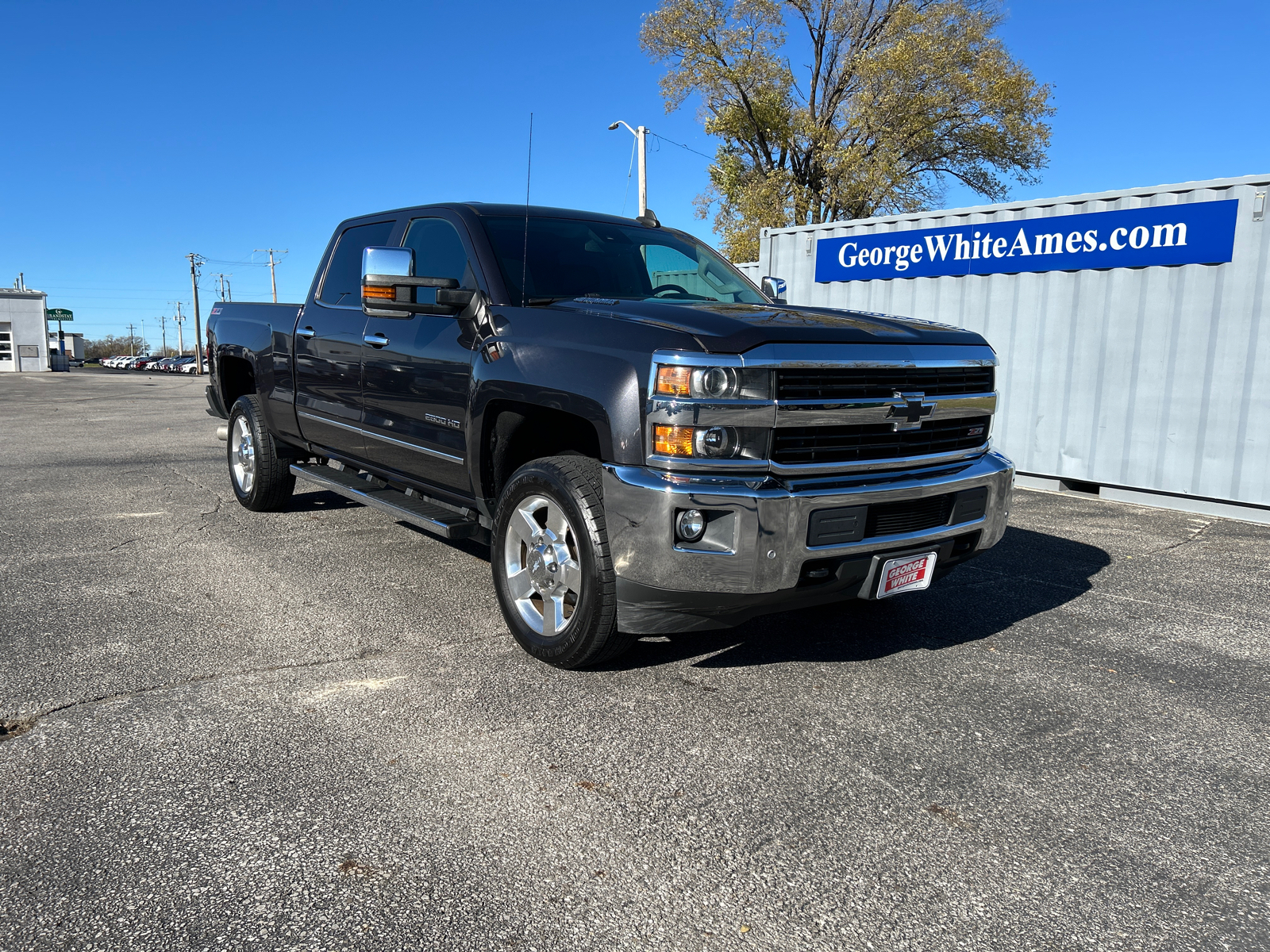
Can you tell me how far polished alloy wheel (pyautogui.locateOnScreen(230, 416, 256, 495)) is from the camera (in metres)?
6.80

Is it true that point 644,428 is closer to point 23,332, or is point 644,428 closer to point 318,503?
point 318,503

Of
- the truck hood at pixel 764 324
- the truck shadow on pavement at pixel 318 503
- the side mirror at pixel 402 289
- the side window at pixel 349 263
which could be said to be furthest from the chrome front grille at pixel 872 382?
the truck shadow on pavement at pixel 318 503

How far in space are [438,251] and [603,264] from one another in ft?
2.88

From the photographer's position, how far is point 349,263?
566 centimetres

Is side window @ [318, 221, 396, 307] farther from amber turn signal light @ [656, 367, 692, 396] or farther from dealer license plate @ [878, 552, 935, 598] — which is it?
dealer license plate @ [878, 552, 935, 598]

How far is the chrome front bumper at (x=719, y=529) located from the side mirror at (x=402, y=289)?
1.42 m

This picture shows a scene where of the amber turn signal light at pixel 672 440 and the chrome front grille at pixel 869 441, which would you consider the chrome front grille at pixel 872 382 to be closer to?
the chrome front grille at pixel 869 441

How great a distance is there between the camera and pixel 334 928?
2.13 m

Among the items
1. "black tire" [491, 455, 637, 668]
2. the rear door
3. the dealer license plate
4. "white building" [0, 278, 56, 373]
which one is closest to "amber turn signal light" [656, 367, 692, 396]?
"black tire" [491, 455, 637, 668]

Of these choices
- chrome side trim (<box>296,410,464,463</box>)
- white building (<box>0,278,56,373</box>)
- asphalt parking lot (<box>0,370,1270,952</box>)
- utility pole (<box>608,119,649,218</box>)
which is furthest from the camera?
white building (<box>0,278,56,373</box>)

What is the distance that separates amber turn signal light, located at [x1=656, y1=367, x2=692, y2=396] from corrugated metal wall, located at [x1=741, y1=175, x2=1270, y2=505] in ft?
22.2

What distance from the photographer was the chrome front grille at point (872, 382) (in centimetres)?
324

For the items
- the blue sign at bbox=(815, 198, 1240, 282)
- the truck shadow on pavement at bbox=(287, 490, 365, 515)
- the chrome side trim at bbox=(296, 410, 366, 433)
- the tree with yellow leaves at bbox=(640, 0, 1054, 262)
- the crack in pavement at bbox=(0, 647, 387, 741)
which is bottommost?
the crack in pavement at bbox=(0, 647, 387, 741)

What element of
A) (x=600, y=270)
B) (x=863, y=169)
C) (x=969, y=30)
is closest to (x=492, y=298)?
(x=600, y=270)
